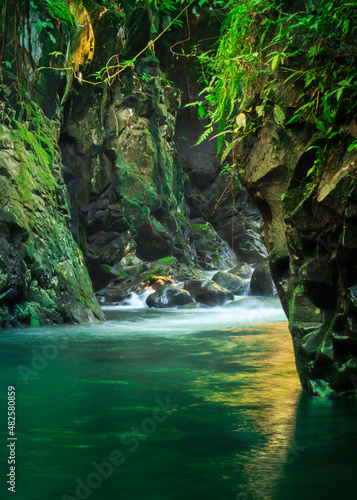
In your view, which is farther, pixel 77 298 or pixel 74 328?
pixel 77 298

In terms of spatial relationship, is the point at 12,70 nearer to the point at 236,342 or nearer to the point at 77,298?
the point at 77,298

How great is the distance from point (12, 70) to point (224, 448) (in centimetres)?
869

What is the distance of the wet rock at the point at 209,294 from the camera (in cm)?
1379

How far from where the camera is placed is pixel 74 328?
8.25 meters

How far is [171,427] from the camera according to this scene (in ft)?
10.7

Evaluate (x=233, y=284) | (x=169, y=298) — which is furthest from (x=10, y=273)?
(x=233, y=284)

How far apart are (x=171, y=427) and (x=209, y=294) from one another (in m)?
10.7

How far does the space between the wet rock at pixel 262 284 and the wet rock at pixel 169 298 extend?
10.00 feet

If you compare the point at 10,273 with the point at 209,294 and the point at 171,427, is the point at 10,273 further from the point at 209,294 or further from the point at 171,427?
the point at 209,294

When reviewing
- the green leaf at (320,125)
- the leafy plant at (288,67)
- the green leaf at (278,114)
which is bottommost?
the green leaf at (320,125)

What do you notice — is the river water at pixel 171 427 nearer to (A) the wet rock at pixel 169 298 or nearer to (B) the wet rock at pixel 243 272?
(A) the wet rock at pixel 169 298

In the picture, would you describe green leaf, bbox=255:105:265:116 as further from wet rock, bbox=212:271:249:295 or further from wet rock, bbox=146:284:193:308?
wet rock, bbox=212:271:249:295

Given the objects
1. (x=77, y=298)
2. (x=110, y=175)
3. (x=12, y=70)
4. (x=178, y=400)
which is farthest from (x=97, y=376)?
(x=110, y=175)

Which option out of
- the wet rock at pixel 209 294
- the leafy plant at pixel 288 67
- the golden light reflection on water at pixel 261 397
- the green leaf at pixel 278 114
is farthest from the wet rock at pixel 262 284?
the green leaf at pixel 278 114
